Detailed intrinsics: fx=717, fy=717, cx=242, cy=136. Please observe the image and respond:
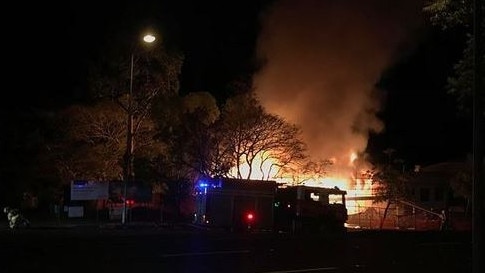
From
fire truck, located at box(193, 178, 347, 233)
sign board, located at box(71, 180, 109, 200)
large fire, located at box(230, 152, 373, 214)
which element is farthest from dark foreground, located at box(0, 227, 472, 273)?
large fire, located at box(230, 152, 373, 214)

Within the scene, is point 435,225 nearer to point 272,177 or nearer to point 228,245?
point 272,177

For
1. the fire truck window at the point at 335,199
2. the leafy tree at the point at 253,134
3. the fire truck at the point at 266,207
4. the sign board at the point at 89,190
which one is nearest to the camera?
the fire truck at the point at 266,207

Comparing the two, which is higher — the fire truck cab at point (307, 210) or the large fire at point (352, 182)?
the large fire at point (352, 182)

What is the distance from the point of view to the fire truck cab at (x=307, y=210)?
116ft

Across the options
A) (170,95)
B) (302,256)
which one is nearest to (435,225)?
(170,95)

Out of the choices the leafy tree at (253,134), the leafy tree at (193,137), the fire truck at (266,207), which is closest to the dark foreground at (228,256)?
the fire truck at (266,207)

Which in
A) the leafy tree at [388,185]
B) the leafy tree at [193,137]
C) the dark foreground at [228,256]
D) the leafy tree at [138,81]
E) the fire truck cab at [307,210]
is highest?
the leafy tree at [138,81]

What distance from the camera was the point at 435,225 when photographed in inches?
1934

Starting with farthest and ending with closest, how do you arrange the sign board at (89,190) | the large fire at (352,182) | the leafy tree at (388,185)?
the large fire at (352,182) < the leafy tree at (388,185) < the sign board at (89,190)

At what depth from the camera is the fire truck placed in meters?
34.6

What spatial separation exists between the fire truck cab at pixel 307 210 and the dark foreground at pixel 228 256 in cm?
958

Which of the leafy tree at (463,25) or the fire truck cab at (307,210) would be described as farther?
the fire truck cab at (307,210)

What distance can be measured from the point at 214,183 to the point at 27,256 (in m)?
17.3

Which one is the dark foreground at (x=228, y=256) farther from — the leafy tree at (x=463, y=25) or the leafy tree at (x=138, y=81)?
the leafy tree at (x=138, y=81)
